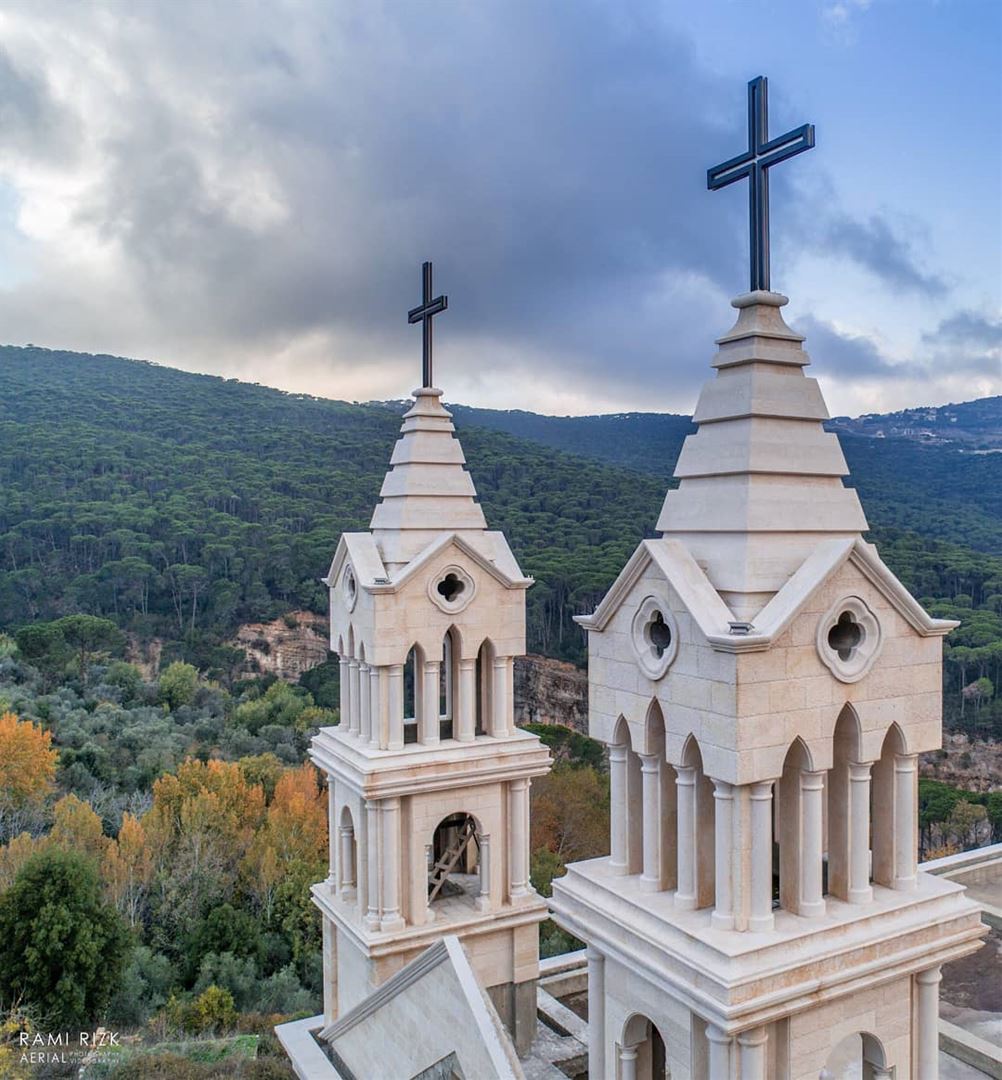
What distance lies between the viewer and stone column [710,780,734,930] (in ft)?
27.8

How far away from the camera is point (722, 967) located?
8078 millimetres

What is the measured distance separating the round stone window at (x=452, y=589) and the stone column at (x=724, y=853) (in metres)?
7.34

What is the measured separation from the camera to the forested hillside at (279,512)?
77.2 meters

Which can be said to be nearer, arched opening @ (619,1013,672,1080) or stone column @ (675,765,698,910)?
stone column @ (675,765,698,910)

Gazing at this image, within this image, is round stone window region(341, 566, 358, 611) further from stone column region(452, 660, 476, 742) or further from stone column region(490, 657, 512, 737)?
stone column region(490, 657, 512, 737)

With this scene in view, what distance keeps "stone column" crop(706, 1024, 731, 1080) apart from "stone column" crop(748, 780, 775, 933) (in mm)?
979

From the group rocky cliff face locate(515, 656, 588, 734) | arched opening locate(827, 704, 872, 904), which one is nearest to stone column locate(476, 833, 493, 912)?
arched opening locate(827, 704, 872, 904)

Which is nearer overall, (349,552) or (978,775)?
(349,552)

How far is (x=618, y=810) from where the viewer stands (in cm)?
1015

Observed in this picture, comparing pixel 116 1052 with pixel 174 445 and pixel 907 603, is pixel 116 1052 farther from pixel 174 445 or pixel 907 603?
pixel 174 445

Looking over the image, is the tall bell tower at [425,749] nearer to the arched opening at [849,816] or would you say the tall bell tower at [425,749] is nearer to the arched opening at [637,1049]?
the arched opening at [637,1049]

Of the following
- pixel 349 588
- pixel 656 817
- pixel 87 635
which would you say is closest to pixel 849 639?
pixel 656 817

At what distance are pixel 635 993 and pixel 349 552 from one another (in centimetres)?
872

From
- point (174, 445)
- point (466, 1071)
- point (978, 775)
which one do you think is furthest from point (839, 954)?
point (174, 445)
